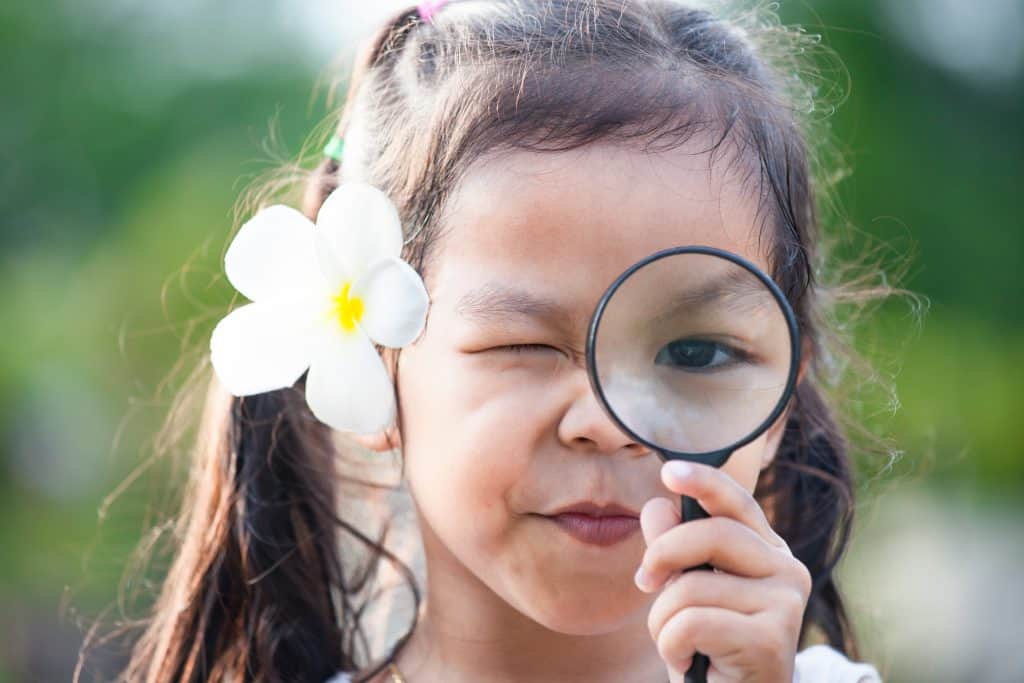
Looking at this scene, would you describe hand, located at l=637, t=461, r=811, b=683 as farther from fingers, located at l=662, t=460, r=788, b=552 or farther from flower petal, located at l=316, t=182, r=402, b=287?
flower petal, located at l=316, t=182, r=402, b=287

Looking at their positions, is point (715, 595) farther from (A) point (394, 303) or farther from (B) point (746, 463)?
(A) point (394, 303)

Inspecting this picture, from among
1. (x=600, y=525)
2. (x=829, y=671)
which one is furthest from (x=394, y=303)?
(x=829, y=671)

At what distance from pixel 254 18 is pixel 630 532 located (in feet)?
38.0

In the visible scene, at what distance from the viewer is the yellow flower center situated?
2.72 metres

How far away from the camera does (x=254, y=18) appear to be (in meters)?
13.1

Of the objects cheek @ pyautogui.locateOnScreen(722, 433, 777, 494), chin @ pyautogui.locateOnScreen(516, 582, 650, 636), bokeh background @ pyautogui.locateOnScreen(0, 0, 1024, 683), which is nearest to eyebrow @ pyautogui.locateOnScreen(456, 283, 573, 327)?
cheek @ pyautogui.locateOnScreen(722, 433, 777, 494)

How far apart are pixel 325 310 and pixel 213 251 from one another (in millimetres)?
8227

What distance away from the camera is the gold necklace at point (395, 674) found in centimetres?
327

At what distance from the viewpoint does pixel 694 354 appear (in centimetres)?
243

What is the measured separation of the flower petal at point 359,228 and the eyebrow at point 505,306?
0.20m

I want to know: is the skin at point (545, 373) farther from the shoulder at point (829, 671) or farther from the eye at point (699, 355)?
the shoulder at point (829, 671)

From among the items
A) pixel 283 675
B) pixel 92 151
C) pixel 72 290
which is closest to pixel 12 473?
pixel 72 290

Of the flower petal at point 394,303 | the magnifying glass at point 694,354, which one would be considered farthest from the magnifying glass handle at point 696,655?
the flower petal at point 394,303

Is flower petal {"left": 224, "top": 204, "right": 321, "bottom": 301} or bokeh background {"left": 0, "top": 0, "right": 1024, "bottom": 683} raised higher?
flower petal {"left": 224, "top": 204, "right": 321, "bottom": 301}
